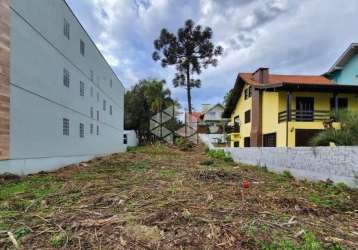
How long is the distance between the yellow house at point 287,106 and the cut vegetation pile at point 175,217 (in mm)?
8222

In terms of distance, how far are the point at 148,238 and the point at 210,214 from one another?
1.50 m

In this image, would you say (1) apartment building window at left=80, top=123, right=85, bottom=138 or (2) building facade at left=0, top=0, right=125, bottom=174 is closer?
(2) building facade at left=0, top=0, right=125, bottom=174

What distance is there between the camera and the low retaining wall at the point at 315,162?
762 centimetres

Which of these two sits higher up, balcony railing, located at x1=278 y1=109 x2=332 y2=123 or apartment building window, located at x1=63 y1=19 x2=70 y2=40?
apartment building window, located at x1=63 y1=19 x2=70 y2=40

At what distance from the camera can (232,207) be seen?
226 inches

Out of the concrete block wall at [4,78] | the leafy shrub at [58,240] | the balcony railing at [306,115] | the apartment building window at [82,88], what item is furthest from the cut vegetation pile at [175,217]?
the balcony railing at [306,115]

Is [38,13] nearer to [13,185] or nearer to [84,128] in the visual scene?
[13,185]

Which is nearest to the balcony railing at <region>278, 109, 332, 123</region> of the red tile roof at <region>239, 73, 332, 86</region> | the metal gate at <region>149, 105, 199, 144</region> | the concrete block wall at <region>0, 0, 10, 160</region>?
the red tile roof at <region>239, 73, 332, 86</region>

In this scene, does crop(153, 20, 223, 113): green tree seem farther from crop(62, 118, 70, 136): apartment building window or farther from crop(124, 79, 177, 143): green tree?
crop(62, 118, 70, 136): apartment building window

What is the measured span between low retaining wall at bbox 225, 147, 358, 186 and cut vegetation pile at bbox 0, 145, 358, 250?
17.6 inches

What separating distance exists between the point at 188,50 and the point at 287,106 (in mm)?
23266

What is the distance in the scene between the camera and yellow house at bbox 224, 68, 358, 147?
1644 centimetres

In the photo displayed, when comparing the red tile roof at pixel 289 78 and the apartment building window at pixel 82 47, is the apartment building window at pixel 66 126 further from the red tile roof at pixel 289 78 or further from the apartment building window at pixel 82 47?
the red tile roof at pixel 289 78

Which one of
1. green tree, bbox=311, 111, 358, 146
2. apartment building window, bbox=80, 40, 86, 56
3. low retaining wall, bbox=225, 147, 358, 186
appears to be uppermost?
apartment building window, bbox=80, 40, 86, 56
